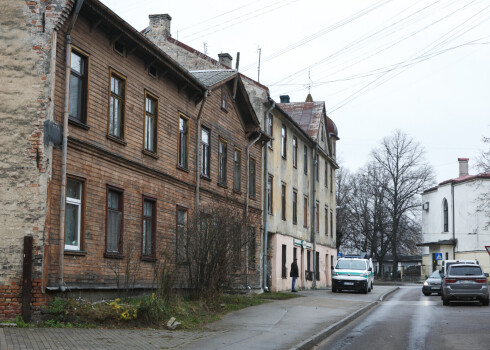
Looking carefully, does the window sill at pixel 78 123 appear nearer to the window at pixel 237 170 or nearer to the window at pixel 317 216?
the window at pixel 237 170

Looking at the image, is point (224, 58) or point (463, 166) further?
point (463, 166)

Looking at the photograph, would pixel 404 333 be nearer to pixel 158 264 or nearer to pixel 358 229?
pixel 158 264

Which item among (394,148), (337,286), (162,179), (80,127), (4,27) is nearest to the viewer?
(4,27)

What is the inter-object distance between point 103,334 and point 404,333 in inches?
278

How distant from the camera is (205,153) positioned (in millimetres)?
25375

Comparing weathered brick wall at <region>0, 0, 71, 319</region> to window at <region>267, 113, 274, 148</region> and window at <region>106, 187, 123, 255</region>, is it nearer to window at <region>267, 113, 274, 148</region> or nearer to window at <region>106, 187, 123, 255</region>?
window at <region>106, 187, 123, 255</region>

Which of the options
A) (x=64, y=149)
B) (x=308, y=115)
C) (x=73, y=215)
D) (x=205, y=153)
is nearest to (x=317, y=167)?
(x=308, y=115)

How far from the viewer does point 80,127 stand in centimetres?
1638

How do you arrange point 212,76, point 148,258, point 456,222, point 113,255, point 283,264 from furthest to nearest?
point 456,222, point 283,264, point 212,76, point 148,258, point 113,255

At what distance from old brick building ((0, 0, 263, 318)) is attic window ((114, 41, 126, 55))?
28mm

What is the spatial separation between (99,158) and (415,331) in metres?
8.98

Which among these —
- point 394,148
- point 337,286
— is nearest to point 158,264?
point 337,286

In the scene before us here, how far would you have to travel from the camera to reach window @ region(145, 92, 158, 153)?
20.5 meters

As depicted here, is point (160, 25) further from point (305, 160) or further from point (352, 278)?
point (352, 278)
